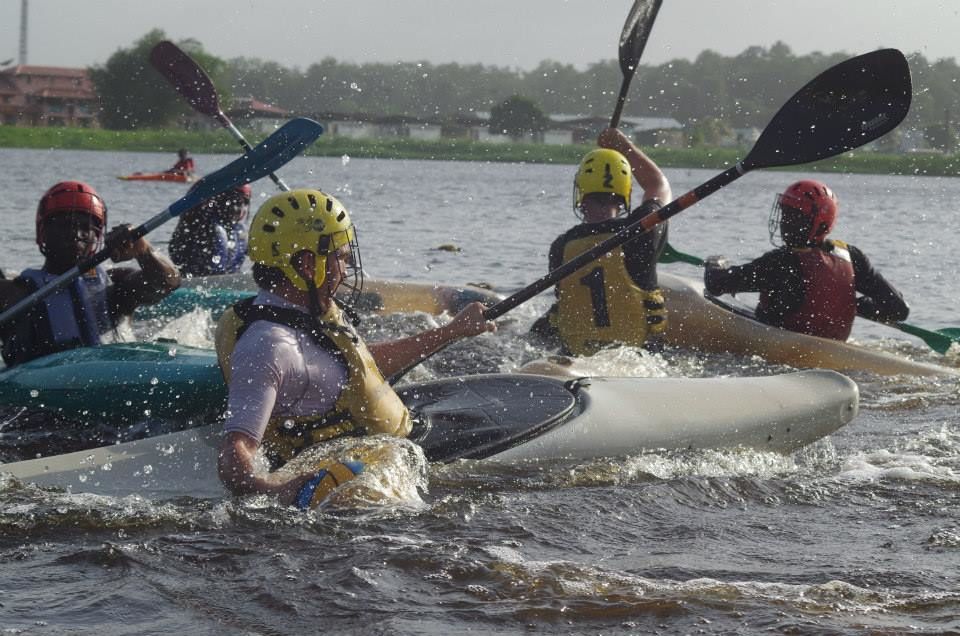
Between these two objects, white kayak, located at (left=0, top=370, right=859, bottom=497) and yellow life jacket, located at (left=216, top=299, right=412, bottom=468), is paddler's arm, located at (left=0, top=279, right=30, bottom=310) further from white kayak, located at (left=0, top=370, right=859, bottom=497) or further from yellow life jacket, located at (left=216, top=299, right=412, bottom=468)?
yellow life jacket, located at (left=216, top=299, right=412, bottom=468)

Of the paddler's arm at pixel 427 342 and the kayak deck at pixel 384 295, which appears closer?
the paddler's arm at pixel 427 342

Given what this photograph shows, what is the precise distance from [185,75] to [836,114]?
5.13 meters

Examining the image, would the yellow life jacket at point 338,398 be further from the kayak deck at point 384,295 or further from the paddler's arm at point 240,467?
the kayak deck at point 384,295

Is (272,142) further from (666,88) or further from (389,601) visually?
(666,88)

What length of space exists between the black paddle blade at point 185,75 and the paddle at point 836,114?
14.8 feet

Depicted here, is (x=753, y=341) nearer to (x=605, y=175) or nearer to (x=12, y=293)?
(x=605, y=175)

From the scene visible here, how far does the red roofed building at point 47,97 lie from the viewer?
7650 cm

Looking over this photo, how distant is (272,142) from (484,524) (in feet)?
7.71

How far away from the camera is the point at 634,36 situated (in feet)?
29.5

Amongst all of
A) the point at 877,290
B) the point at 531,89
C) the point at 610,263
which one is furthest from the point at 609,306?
the point at 531,89

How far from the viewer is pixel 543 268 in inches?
613

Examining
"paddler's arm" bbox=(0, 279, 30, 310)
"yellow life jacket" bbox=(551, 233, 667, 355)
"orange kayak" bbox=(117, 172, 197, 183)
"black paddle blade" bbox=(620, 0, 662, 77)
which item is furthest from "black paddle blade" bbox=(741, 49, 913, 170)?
"orange kayak" bbox=(117, 172, 197, 183)

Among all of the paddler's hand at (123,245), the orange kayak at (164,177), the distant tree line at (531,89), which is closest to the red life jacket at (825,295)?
the paddler's hand at (123,245)

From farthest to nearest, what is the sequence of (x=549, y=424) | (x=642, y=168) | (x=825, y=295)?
1. (x=825, y=295)
2. (x=642, y=168)
3. (x=549, y=424)
